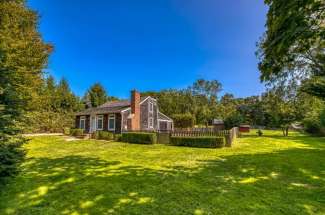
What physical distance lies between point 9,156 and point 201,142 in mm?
11643

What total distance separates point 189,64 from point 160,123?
973 cm

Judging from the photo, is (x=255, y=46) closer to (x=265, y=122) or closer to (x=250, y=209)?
(x=250, y=209)

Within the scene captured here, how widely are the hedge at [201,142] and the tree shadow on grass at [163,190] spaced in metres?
6.24

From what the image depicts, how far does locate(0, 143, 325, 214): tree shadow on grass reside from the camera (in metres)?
3.83

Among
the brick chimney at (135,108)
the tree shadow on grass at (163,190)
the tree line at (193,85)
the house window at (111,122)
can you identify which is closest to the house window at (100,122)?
the house window at (111,122)

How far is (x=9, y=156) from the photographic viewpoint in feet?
14.9

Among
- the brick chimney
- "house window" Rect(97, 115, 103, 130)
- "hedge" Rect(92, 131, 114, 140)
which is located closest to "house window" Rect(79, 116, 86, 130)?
"house window" Rect(97, 115, 103, 130)

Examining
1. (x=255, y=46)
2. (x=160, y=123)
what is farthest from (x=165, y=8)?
(x=160, y=123)

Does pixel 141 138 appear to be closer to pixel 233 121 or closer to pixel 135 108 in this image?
pixel 135 108

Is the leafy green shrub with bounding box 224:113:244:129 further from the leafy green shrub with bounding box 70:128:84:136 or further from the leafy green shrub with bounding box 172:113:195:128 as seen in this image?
the leafy green shrub with bounding box 70:128:84:136

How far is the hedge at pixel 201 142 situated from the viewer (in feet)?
44.2

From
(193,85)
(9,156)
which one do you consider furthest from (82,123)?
(193,85)

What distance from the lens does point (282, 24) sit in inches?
195

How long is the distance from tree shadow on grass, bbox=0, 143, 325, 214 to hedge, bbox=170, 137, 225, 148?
6.24 meters
